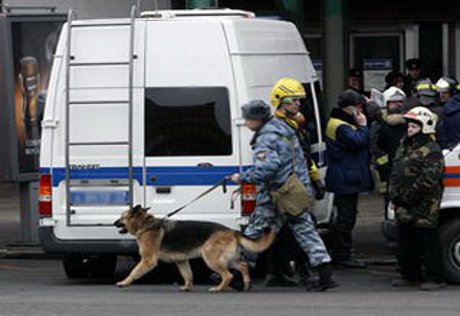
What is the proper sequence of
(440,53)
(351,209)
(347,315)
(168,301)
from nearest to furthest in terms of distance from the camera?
(347,315) → (168,301) → (351,209) → (440,53)

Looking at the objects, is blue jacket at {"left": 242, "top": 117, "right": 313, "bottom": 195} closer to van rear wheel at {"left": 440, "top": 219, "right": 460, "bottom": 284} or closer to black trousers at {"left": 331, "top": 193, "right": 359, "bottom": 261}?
van rear wheel at {"left": 440, "top": 219, "right": 460, "bottom": 284}

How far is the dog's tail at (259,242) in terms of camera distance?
12.4 metres

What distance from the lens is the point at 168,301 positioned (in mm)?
11820

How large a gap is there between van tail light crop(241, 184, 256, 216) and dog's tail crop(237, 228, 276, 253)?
394 mm

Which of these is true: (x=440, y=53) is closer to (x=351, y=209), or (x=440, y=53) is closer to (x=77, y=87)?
(x=351, y=209)

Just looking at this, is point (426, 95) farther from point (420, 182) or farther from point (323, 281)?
point (323, 281)

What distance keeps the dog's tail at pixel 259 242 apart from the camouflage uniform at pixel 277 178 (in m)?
0.05

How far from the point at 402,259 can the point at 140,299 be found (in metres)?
2.65

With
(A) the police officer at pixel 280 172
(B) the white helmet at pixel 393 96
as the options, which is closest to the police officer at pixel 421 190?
(A) the police officer at pixel 280 172

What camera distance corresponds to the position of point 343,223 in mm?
14602

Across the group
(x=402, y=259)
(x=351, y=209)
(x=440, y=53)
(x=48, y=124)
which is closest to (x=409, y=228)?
(x=402, y=259)

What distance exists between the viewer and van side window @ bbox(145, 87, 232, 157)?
12938 millimetres

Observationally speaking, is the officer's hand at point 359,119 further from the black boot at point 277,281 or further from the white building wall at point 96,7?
the white building wall at point 96,7

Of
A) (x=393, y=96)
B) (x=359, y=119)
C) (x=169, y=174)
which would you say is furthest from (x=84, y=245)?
(x=393, y=96)
